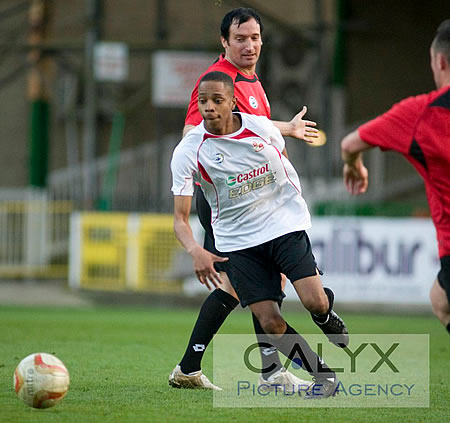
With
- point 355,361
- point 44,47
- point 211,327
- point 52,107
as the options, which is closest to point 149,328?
point 355,361

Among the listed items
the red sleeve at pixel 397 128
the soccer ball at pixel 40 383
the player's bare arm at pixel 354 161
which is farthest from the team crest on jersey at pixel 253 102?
the soccer ball at pixel 40 383

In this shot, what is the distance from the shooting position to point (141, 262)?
1644 centimetres

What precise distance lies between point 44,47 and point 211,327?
1565cm

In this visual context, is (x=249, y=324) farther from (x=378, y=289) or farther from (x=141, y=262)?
(x=141, y=262)

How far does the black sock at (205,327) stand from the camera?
6.29 m

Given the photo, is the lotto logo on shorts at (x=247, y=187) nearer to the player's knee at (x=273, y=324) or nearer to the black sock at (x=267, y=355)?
the player's knee at (x=273, y=324)

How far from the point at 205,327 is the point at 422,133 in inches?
88.0

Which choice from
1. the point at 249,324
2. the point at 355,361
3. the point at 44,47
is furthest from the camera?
the point at 44,47

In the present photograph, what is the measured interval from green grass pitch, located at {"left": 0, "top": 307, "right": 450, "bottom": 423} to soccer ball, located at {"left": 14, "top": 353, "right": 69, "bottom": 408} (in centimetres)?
A: 7

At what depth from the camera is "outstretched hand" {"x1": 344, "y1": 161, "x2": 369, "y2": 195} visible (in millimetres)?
5098

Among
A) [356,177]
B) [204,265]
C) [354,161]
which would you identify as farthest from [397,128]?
[204,265]

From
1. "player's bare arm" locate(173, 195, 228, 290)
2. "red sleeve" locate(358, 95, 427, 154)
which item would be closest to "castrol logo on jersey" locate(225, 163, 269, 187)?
"player's bare arm" locate(173, 195, 228, 290)

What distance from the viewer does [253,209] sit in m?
5.82

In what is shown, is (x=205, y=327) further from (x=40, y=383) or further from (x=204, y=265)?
(x=40, y=383)
